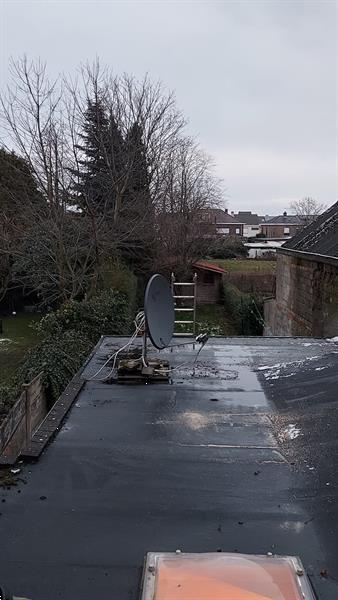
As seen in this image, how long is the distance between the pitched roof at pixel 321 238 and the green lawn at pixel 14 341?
8.88 m

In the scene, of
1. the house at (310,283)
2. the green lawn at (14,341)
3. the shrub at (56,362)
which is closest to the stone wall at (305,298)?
the house at (310,283)

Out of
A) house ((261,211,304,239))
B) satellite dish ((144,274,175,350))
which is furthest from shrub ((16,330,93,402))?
house ((261,211,304,239))

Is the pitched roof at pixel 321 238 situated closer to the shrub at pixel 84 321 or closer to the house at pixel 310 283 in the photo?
the house at pixel 310 283

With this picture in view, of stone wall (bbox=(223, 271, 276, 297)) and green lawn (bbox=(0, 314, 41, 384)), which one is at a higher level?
stone wall (bbox=(223, 271, 276, 297))

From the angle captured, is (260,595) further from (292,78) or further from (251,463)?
(292,78)

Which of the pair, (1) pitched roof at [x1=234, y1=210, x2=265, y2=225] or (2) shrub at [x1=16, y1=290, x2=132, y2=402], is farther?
(1) pitched roof at [x1=234, y1=210, x2=265, y2=225]

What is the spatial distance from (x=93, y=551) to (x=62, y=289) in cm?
1428

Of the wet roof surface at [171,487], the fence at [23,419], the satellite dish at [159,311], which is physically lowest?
the fence at [23,419]

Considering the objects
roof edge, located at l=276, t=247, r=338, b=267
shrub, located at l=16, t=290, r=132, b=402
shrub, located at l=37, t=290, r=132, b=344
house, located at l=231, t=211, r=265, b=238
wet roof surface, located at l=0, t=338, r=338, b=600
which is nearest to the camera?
wet roof surface, located at l=0, t=338, r=338, b=600

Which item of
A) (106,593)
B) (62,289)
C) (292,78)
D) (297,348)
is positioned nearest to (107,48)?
(292,78)

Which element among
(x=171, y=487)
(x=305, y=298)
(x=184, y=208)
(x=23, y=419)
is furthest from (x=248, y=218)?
(x=171, y=487)

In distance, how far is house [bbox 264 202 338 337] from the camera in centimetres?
1284

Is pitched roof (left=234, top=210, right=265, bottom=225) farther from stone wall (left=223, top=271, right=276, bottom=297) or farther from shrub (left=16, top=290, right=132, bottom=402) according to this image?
shrub (left=16, top=290, right=132, bottom=402)

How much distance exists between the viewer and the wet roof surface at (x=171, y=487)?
8.75 ft
